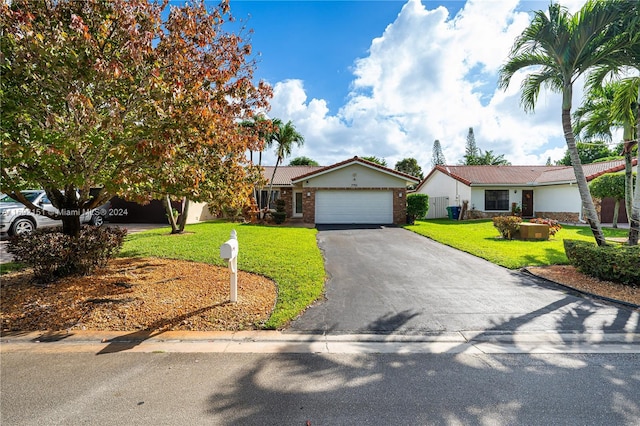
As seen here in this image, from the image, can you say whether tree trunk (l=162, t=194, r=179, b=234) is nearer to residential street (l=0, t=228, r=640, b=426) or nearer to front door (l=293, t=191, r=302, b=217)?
front door (l=293, t=191, r=302, b=217)

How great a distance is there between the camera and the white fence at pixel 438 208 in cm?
2452

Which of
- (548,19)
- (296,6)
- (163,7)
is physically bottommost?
(163,7)

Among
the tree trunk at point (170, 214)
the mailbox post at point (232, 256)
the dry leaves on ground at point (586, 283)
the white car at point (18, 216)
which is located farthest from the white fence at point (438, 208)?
the white car at point (18, 216)

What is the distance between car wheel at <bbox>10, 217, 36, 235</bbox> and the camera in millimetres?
11516

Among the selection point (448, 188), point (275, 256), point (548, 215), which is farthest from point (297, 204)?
point (548, 215)

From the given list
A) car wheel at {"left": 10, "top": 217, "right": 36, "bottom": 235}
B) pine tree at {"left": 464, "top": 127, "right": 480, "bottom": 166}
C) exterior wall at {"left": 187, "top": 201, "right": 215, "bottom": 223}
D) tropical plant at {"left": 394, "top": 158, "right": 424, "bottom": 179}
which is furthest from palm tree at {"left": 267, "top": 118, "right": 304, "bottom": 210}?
pine tree at {"left": 464, "top": 127, "right": 480, "bottom": 166}

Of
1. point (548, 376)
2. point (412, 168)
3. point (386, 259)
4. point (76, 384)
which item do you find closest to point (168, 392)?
point (76, 384)

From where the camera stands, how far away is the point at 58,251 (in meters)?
5.71

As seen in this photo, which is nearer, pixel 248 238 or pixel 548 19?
pixel 548 19

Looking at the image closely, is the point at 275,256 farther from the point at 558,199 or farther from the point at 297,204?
the point at 558,199

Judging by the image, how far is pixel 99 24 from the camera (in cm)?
468

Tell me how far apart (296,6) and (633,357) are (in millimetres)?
10589

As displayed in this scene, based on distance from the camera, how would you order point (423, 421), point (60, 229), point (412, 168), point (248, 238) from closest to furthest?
point (423, 421) → point (60, 229) → point (248, 238) → point (412, 168)

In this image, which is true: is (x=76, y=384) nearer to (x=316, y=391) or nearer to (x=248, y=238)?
(x=316, y=391)
